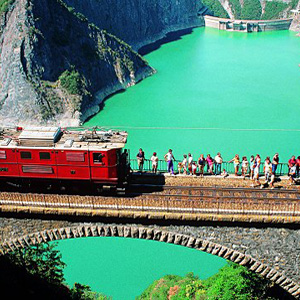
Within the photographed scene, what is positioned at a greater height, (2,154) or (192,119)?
(2,154)

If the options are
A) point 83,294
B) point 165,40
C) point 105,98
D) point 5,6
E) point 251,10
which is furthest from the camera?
point 251,10

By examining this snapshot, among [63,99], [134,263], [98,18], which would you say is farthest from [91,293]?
[98,18]

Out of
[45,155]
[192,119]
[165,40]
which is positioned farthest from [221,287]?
[165,40]

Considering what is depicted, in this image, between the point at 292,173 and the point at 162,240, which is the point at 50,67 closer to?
the point at 292,173

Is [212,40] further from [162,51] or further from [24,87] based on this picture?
[24,87]

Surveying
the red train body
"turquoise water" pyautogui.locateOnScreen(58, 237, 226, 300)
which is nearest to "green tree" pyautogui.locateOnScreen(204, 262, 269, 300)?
"turquoise water" pyautogui.locateOnScreen(58, 237, 226, 300)

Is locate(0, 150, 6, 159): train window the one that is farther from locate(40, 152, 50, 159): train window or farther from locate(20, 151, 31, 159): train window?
locate(40, 152, 50, 159): train window

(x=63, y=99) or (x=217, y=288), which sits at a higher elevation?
(x=63, y=99)
